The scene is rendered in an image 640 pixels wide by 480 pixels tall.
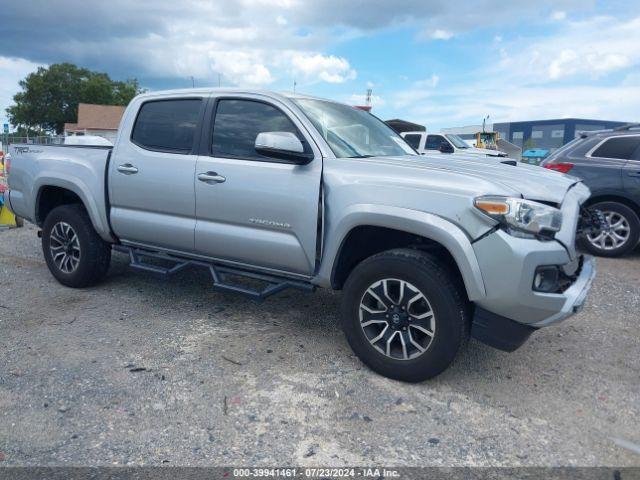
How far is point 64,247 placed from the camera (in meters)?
4.98

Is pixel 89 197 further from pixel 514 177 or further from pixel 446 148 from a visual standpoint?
pixel 446 148

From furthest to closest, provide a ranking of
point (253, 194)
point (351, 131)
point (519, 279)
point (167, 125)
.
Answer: point (167, 125) → point (351, 131) → point (253, 194) → point (519, 279)

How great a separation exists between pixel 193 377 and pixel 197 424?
1.78 feet

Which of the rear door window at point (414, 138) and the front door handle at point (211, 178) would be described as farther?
the rear door window at point (414, 138)

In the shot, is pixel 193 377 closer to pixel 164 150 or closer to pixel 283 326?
pixel 283 326

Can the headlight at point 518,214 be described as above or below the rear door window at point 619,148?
below

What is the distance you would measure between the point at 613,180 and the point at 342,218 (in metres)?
5.01

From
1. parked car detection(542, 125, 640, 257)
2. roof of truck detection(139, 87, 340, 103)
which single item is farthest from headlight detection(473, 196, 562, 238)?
parked car detection(542, 125, 640, 257)

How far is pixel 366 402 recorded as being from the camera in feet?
9.99

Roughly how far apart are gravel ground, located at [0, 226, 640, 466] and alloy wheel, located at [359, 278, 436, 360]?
248 millimetres

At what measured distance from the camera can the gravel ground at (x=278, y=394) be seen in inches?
102

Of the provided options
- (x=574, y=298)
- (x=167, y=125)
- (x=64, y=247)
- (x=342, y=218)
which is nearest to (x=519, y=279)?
(x=574, y=298)

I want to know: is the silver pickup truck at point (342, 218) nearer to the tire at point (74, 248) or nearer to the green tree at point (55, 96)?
the tire at point (74, 248)

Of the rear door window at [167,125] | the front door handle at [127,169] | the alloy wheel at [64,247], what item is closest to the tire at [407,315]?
the rear door window at [167,125]
